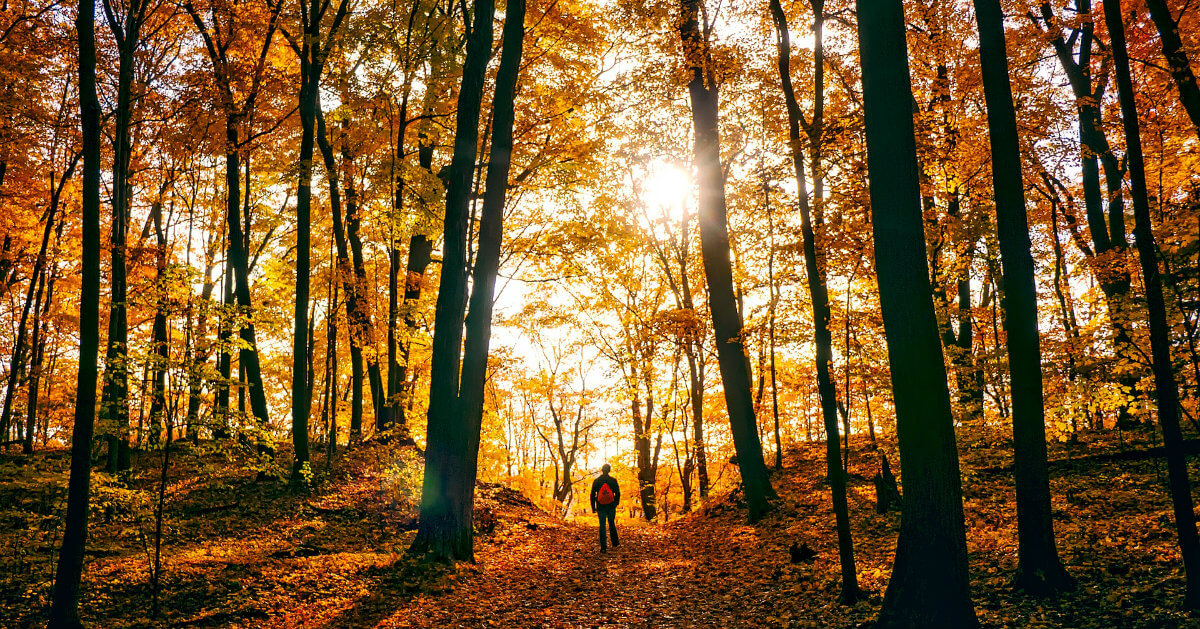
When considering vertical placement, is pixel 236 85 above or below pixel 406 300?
above

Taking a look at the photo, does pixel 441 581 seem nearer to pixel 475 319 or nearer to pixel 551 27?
pixel 475 319

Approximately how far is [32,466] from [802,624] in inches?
341

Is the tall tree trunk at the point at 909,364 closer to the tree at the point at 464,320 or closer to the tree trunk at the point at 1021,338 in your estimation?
the tree trunk at the point at 1021,338

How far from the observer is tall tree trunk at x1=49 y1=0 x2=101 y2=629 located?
558 cm

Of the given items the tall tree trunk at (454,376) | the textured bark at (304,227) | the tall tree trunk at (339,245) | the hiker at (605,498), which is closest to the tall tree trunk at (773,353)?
the hiker at (605,498)

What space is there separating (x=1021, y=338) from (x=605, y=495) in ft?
25.7

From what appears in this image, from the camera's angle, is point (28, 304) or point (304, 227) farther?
point (28, 304)

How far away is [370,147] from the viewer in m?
13.9

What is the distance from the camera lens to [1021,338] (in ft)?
20.1

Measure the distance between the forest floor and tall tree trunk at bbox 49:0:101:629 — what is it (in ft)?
1.10

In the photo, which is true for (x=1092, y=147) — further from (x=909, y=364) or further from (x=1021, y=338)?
(x=909, y=364)

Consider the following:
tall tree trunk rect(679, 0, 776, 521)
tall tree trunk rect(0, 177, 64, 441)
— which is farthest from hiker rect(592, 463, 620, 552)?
tall tree trunk rect(0, 177, 64, 441)

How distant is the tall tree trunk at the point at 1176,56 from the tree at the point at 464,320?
316 inches

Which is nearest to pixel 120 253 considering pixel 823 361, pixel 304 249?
pixel 304 249
